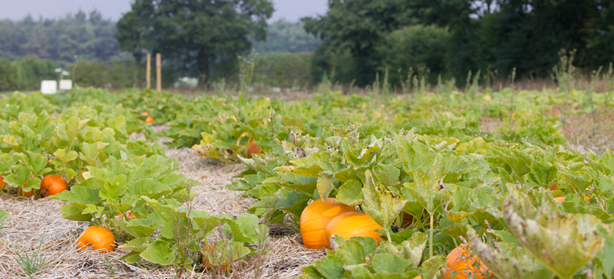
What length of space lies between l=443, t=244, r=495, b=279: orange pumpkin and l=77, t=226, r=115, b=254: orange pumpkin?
47.2 inches

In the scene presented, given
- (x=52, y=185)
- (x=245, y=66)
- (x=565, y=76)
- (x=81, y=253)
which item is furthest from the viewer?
(x=245, y=66)

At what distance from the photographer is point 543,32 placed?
16000 millimetres

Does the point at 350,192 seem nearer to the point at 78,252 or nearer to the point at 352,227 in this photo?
the point at 352,227

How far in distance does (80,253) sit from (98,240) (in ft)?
0.25

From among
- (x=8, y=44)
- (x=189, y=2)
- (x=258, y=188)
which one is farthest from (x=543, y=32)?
(x=8, y=44)

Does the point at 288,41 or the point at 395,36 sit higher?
the point at 288,41

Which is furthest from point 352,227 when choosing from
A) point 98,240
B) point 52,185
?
point 52,185

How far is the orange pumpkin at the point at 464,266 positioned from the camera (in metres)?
1.02

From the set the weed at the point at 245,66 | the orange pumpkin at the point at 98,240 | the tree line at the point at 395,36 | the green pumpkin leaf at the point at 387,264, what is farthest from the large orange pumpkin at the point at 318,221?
the tree line at the point at 395,36

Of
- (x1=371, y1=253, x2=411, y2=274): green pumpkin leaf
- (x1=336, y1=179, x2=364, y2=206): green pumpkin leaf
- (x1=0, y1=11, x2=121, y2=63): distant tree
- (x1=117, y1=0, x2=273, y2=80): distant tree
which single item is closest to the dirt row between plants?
(x1=336, y1=179, x2=364, y2=206): green pumpkin leaf

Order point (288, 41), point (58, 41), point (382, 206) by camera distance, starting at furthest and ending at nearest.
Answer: point (288, 41), point (58, 41), point (382, 206)

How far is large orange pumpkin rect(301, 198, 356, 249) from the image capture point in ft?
4.98

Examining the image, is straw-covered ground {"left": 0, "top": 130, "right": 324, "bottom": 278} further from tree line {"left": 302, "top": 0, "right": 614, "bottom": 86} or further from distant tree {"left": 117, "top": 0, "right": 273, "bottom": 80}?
distant tree {"left": 117, "top": 0, "right": 273, "bottom": 80}

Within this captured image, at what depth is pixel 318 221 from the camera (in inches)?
59.7
